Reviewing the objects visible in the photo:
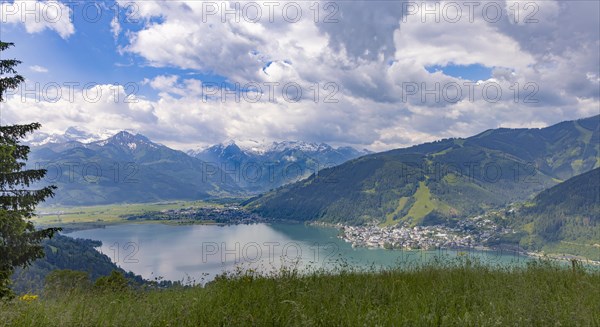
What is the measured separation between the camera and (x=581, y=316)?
4609 millimetres

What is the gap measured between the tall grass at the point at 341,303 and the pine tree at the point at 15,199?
27.7 feet

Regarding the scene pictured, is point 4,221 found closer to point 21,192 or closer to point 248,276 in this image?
point 21,192

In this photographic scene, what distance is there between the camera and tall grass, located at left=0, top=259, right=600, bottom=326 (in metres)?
4.41

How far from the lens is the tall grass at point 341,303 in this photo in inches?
173

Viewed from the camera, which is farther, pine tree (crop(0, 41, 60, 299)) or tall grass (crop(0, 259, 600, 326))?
pine tree (crop(0, 41, 60, 299))

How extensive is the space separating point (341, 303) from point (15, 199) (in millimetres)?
13930

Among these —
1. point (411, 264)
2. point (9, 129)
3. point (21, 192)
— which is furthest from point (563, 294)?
point (9, 129)

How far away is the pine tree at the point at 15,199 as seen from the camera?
11.9m

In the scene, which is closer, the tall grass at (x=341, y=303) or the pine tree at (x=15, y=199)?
the tall grass at (x=341, y=303)

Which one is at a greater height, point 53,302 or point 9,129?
point 9,129

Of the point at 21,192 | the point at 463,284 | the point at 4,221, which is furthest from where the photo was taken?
the point at 21,192

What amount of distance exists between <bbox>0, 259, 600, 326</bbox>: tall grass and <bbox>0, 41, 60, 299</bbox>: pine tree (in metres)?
8.44

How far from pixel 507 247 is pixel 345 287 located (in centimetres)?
19660

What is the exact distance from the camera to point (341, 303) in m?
4.89
